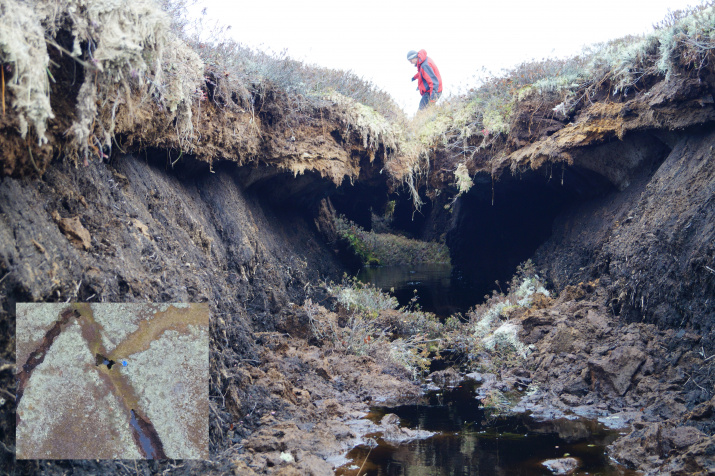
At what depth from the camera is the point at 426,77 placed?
48.9ft

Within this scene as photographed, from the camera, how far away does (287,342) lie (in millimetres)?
7691

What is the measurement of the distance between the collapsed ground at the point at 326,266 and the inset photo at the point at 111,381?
42 cm

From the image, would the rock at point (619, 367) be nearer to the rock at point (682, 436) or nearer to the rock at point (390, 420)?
the rock at point (682, 436)

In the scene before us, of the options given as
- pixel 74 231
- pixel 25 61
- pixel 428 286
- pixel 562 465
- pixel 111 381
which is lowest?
pixel 562 465

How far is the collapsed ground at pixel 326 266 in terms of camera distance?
4.07 meters

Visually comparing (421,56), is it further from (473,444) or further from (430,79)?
(473,444)

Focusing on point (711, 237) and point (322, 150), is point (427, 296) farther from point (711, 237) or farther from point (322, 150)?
point (711, 237)

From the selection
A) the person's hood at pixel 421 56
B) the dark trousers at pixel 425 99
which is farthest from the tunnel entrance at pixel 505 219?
the person's hood at pixel 421 56

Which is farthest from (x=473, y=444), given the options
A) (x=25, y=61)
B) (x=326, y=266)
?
(x=326, y=266)

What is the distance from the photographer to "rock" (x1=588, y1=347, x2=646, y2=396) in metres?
6.41

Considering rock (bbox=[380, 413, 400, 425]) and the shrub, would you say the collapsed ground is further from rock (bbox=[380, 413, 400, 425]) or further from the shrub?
the shrub

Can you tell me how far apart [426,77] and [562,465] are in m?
11.8

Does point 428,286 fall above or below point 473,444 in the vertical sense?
above

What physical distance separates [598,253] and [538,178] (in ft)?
9.37
